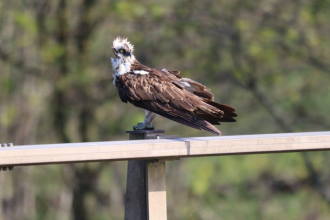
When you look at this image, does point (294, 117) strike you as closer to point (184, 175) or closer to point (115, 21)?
point (184, 175)

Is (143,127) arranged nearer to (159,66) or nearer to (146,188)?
(146,188)

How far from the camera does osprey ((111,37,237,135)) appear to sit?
4133 millimetres

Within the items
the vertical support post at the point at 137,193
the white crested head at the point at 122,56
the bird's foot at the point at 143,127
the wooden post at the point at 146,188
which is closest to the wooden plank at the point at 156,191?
the wooden post at the point at 146,188

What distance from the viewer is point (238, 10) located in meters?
10.2

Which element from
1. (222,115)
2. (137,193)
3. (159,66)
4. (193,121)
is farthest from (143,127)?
(159,66)

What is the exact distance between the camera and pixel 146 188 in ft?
10.8

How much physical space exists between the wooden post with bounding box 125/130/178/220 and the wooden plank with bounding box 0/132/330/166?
272 millimetres

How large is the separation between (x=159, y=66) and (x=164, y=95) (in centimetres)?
619

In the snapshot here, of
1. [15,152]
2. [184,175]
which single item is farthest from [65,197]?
[15,152]

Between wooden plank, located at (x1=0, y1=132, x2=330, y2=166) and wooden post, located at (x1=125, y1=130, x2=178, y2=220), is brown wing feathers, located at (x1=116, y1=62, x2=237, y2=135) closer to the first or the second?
wooden post, located at (x1=125, y1=130, x2=178, y2=220)

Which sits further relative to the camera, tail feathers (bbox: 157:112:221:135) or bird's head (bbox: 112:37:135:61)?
bird's head (bbox: 112:37:135:61)

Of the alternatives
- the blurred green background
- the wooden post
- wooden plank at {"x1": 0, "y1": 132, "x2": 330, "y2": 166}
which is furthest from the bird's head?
the blurred green background

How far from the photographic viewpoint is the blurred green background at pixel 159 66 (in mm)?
10047

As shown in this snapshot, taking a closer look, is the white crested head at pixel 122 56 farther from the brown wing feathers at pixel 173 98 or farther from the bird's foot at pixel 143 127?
the bird's foot at pixel 143 127
